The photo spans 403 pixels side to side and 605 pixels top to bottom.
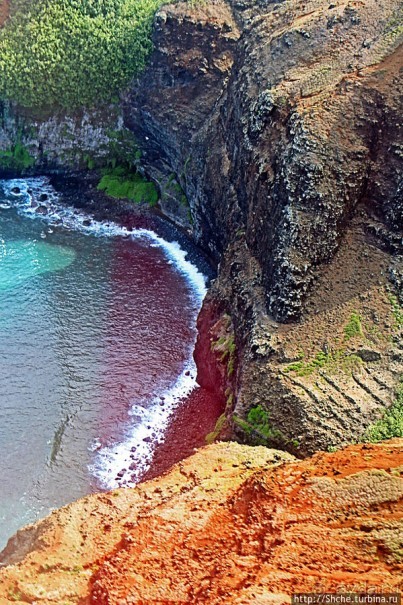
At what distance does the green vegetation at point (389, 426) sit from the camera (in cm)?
2433

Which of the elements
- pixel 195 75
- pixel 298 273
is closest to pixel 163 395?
pixel 298 273

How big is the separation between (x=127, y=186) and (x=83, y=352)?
828 inches

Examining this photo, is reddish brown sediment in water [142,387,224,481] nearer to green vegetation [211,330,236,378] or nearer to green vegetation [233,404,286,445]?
green vegetation [211,330,236,378]

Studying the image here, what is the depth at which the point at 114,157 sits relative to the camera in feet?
181

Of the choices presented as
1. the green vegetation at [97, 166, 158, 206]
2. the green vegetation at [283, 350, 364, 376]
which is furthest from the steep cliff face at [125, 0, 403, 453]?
the green vegetation at [97, 166, 158, 206]

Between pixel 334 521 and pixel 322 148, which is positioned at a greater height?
pixel 322 148

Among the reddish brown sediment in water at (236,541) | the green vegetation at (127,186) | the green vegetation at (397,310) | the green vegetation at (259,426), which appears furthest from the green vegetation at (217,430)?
the green vegetation at (127,186)

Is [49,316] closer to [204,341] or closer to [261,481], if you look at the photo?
[204,341]

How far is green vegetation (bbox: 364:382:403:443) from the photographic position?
24328 millimetres

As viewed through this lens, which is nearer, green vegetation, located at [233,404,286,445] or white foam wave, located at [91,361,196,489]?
green vegetation, located at [233,404,286,445]

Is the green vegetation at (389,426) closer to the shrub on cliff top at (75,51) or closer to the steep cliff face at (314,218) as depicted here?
the steep cliff face at (314,218)

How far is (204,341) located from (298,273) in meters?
8.53

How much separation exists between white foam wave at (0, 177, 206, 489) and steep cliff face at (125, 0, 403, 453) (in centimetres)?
318

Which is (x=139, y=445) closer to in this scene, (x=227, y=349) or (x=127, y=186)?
(x=227, y=349)
